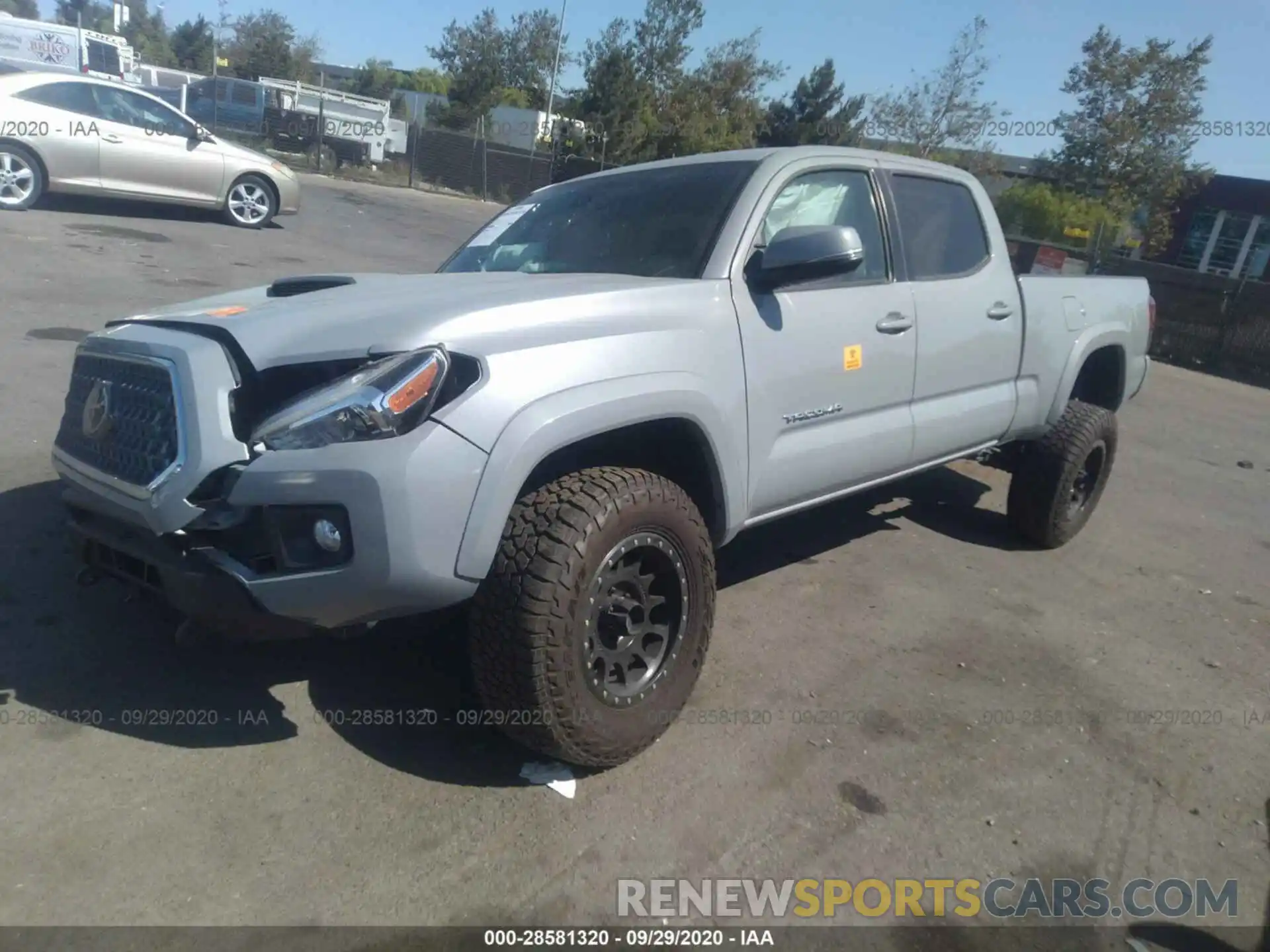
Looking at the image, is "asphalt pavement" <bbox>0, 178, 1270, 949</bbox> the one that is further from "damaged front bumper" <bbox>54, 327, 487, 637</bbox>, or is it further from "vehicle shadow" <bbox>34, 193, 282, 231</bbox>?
"vehicle shadow" <bbox>34, 193, 282, 231</bbox>

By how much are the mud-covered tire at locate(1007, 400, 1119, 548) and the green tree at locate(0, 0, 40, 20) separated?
79.8 meters

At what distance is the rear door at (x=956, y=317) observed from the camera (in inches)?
167

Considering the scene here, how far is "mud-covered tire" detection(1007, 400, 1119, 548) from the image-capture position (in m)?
5.08

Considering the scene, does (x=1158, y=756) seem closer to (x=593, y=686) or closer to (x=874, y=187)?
(x=593, y=686)

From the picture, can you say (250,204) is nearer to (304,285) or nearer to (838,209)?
(304,285)

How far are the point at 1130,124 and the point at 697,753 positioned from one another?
33.9 metres

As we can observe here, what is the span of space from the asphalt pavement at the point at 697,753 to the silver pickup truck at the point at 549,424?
1.19 ft

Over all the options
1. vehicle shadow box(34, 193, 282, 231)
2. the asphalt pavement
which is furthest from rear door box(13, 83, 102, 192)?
the asphalt pavement

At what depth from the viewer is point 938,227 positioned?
15.0 ft

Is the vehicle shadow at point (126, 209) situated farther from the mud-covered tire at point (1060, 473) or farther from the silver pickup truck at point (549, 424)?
the mud-covered tire at point (1060, 473)

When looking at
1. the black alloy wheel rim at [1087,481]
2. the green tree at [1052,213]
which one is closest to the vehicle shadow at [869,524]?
the black alloy wheel rim at [1087,481]

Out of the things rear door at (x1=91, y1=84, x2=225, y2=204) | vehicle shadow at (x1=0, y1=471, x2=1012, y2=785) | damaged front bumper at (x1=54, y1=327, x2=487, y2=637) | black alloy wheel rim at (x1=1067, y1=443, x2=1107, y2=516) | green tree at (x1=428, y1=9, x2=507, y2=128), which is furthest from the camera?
green tree at (x1=428, y1=9, x2=507, y2=128)

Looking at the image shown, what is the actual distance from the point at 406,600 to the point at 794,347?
1.72 meters

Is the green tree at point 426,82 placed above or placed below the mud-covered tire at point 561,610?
above
